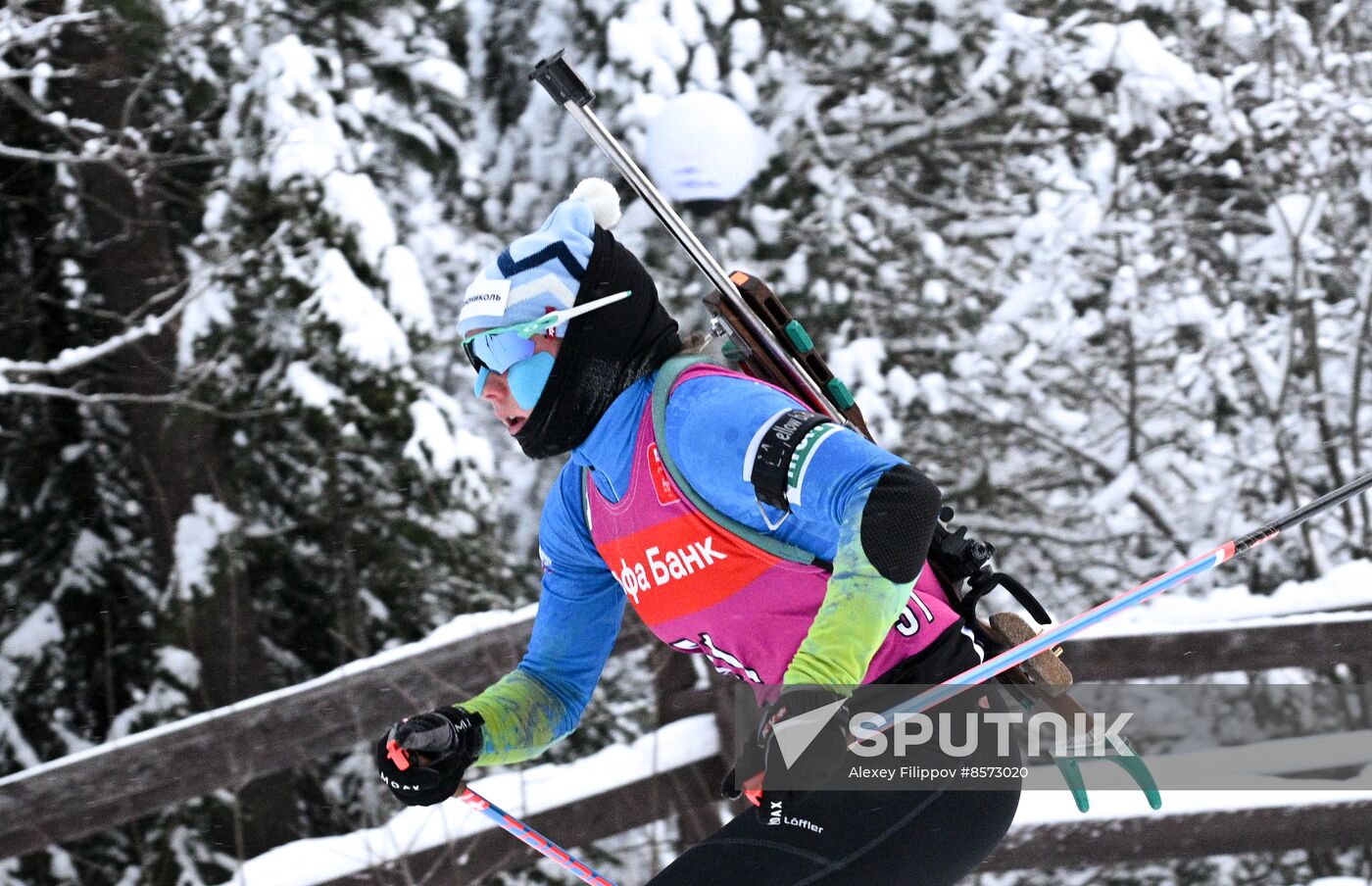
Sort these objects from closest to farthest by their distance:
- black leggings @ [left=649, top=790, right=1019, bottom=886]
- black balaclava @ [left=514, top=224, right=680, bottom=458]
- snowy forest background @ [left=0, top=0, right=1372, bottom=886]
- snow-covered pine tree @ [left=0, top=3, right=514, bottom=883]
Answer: black leggings @ [left=649, top=790, right=1019, bottom=886]
black balaclava @ [left=514, top=224, right=680, bottom=458]
snow-covered pine tree @ [left=0, top=3, right=514, bottom=883]
snowy forest background @ [left=0, top=0, right=1372, bottom=886]

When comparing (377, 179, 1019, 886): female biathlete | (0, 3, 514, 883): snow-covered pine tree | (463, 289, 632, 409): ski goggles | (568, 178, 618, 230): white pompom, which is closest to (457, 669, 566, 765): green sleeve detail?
(377, 179, 1019, 886): female biathlete

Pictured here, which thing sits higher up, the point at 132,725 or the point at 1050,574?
the point at 132,725

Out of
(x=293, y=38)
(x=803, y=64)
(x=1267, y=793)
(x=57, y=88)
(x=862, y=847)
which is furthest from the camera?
(x=803, y=64)

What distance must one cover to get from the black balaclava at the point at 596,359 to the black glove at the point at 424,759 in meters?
0.52

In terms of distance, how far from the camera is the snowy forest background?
6504mm

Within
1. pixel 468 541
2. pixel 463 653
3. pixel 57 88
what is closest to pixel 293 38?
pixel 57 88

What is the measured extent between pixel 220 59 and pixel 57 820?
14.4 feet

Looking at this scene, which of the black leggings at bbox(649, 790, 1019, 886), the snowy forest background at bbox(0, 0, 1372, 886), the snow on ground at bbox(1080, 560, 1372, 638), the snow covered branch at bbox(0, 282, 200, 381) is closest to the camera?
the black leggings at bbox(649, 790, 1019, 886)

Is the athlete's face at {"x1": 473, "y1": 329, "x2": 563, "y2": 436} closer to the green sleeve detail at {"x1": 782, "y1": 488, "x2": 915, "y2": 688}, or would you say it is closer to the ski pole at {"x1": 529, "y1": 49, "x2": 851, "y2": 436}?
the ski pole at {"x1": 529, "y1": 49, "x2": 851, "y2": 436}

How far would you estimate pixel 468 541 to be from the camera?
6723 millimetres

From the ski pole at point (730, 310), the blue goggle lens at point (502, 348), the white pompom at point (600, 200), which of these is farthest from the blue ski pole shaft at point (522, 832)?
the white pompom at point (600, 200)

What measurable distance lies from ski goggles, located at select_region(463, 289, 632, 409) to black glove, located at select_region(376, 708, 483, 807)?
1.94 feet

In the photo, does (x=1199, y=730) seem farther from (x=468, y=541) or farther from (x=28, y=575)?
(x=28, y=575)

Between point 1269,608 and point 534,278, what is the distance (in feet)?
8.66
